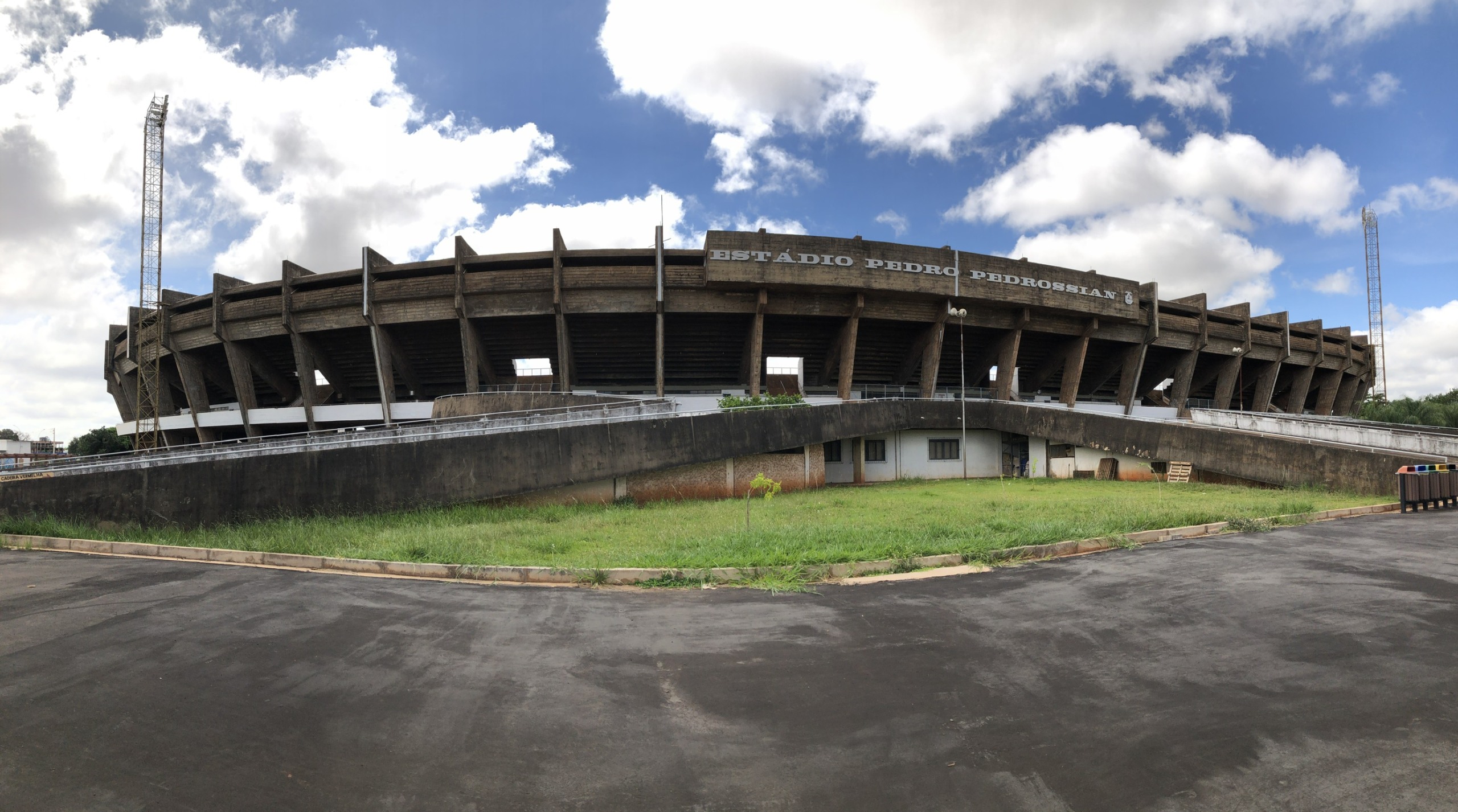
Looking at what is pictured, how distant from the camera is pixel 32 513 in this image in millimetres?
14883

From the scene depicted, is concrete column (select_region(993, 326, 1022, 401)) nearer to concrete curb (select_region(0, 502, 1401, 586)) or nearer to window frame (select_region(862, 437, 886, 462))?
window frame (select_region(862, 437, 886, 462))

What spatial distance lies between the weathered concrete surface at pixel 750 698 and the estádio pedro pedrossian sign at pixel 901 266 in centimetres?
2591

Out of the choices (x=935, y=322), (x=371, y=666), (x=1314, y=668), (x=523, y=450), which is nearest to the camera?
(x=1314, y=668)

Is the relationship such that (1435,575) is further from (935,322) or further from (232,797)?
(935,322)

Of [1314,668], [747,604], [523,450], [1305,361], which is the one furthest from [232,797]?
[1305,361]

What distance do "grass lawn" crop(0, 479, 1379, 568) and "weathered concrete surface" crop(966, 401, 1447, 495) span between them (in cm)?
91

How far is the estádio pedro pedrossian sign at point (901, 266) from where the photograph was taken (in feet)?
106

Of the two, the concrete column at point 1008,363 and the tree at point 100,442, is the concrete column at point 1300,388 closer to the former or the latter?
the concrete column at point 1008,363

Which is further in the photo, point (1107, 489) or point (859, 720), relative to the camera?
point (1107, 489)

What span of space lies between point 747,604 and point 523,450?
13092 mm

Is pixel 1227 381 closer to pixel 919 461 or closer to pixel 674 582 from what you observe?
pixel 919 461

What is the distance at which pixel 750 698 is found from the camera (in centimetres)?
505

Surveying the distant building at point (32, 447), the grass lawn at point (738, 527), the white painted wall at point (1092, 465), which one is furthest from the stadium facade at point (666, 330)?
the distant building at point (32, 447)

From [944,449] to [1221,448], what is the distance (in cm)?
1112
